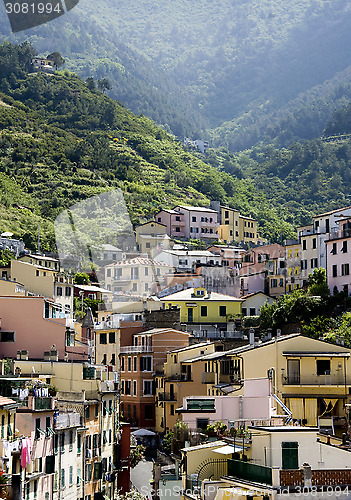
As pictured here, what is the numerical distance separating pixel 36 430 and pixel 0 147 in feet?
427

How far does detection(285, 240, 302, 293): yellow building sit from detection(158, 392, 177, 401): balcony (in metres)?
25.8

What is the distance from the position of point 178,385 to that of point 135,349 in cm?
627

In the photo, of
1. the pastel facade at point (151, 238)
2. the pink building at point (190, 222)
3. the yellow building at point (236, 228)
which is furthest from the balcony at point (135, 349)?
the yellow building at point (236, 228)

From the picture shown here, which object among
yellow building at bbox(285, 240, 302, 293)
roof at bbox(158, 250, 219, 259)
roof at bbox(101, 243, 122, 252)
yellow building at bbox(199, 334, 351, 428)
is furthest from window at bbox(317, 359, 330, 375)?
roof at bbox(101, 243, 122, 252)

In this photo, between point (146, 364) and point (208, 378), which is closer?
point (208, 378)

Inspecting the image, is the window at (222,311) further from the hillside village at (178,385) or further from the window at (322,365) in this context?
the window at (322,365)

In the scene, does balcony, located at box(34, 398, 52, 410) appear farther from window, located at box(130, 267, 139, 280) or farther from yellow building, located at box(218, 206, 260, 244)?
yellow building, located at box(218, 206, 260, 244)

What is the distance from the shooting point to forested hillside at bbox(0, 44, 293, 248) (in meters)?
133

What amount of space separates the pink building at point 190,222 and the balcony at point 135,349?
6110 cm

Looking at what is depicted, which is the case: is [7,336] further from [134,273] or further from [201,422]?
[134,273]

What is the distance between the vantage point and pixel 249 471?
78.3 feet

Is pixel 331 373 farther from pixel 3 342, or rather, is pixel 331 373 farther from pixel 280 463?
pixel 280 463

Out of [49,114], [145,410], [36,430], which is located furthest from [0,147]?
[36,430]

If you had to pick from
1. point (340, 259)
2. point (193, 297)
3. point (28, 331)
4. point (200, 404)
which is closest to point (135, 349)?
point (193, 297)
